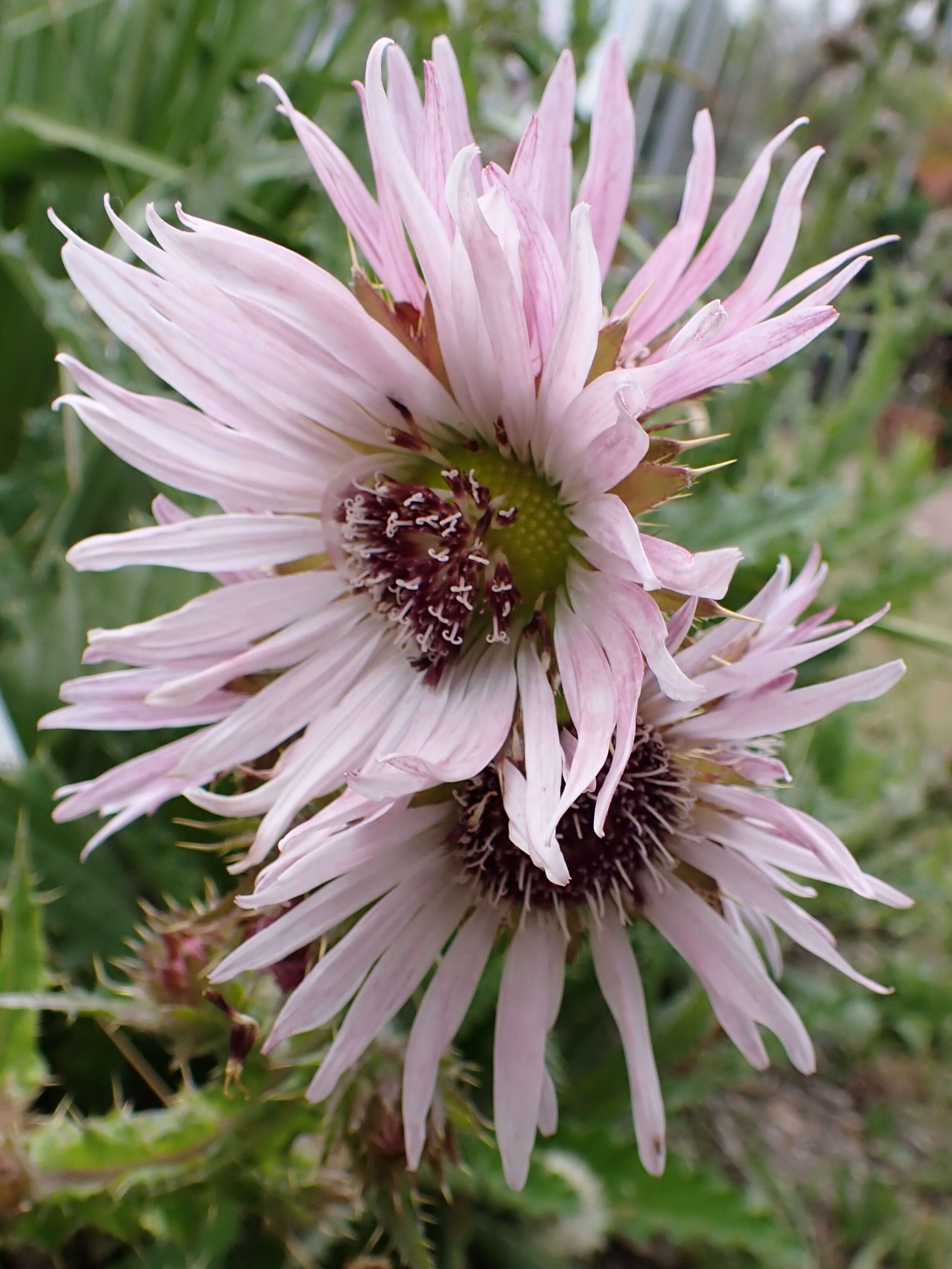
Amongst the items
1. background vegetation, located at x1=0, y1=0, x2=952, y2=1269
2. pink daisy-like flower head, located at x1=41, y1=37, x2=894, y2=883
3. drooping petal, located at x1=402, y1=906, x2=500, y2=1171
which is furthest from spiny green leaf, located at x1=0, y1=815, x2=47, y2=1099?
drooping petal, located at x1=402, y1=906, x2=500, y2=1171

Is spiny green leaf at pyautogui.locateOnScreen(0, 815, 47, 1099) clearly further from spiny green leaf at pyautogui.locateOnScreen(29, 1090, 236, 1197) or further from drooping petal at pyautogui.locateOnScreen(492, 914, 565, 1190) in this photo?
drooping petal at pyautogui.locateOnScreen(492, 914, 565, 1190)

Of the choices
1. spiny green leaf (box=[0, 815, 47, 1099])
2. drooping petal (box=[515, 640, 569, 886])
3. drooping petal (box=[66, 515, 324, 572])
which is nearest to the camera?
drooping petal (box=[515, 640, 569, 886])

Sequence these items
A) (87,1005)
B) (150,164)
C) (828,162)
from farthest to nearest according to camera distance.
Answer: (828,162) → (150,164) → (87,1005)

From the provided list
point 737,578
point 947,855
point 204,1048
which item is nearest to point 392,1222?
point 204,1048

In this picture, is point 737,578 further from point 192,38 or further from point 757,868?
point 192,38

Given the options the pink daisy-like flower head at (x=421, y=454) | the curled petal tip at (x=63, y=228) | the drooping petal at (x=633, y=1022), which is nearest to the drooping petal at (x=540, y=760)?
the pink daisy-like flower head at (x=421, y=454)

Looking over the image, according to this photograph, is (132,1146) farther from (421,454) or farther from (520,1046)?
(421,454)

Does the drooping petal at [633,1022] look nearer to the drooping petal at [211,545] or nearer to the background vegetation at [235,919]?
the background vegetation at [235,919]
